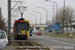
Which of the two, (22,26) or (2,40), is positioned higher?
(22,26)

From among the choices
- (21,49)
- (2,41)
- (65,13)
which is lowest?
(21,49)

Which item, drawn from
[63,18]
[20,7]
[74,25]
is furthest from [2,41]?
[74,25]

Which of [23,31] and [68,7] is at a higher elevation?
[68,7]

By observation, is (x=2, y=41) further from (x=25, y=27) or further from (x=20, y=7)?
(x=20, y=7)

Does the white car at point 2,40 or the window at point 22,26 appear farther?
the window at point 22,26

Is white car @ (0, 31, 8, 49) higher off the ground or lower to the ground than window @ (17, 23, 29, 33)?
lower

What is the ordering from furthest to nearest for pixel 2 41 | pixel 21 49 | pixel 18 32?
1. pixel 18 32
2. pixel 21 49
3. pixel 2 41

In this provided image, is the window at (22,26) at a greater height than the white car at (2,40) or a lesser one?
greater

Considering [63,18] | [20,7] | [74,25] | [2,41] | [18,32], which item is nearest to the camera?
[2,41]

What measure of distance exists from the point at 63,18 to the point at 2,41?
3661 cm

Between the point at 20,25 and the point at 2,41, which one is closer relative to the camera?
the point at 2,41

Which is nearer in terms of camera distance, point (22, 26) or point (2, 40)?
point (2, 40)

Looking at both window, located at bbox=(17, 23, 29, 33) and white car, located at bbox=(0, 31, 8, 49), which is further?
window, located at bbox=(17, 23, 29, 33)

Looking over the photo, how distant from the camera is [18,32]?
2956 centimetres
